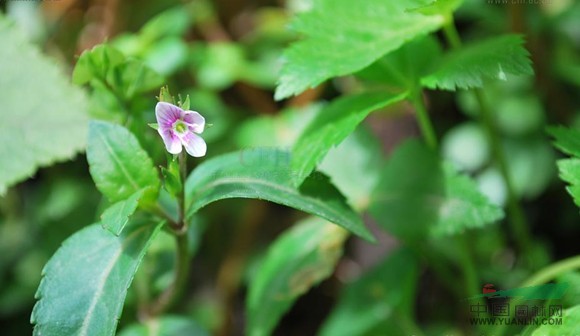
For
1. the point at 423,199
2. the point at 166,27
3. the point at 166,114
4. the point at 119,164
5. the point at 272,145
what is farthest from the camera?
the point at 166,27

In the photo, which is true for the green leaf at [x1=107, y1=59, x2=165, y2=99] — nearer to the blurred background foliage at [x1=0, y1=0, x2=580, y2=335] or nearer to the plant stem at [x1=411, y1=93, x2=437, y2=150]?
the blurred background foliage at [x1=0, y1=0, x2=580, y2=335]

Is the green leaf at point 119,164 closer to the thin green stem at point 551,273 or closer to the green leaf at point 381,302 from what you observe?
the green leaf at point 381,302

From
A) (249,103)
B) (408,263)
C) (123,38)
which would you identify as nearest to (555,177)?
(408,263)

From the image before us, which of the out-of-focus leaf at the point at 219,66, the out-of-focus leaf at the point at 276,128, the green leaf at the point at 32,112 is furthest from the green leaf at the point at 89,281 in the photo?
the out-of-focus leaf at the point at 219,66

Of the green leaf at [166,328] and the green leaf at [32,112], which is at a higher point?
the green leaf at [32,112]

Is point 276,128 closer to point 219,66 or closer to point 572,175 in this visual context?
point 219,66

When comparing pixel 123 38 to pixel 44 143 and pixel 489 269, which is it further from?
pixel 489 269

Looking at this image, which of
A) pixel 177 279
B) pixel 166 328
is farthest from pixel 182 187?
pixel 166 328
